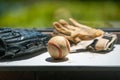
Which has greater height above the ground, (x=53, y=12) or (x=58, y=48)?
(x=53, y=12)

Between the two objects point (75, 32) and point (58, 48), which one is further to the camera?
point (75, 32)

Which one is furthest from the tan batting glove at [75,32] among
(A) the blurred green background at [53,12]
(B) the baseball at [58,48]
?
(B) the baseball at [58,48]

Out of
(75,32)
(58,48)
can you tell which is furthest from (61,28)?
(58,48)

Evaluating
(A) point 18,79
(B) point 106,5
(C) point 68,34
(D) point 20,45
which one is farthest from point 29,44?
(B) point 106,5

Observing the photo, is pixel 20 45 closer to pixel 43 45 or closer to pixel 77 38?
pixel 43 45

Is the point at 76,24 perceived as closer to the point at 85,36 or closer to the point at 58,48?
the point at 85,36

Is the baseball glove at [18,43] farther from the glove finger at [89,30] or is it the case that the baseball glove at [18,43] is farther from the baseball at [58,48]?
the glove finger at [89,30]

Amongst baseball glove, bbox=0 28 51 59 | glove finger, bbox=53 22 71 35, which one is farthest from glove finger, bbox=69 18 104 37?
baseball glove, bbox=0 28 51 59
